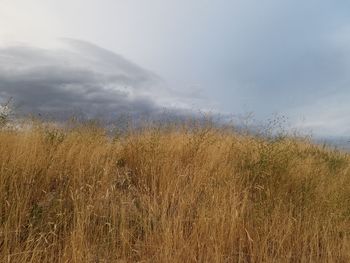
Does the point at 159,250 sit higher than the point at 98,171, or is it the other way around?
the point at 98,171

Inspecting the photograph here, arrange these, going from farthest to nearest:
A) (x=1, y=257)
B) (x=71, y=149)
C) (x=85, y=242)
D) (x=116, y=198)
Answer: (x=71, y=149) → (x=116, y=198) → (x=85, y=242) → (x=1, y=257)

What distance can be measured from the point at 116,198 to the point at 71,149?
1267 millimetres

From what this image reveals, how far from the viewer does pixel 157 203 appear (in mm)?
5234

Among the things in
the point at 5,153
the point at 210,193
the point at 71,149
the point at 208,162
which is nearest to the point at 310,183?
the point at 208,162

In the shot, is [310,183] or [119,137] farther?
A: [119,137]

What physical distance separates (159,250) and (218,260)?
562mm

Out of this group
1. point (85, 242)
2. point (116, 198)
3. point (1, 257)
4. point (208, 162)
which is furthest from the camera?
point (208, 162)

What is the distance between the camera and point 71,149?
605 centimetres

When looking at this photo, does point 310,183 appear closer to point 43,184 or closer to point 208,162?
point 208,162

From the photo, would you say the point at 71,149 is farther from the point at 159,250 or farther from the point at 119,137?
the point at 159,250

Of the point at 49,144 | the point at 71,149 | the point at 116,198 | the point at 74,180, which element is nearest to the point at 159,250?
the point at 116,198

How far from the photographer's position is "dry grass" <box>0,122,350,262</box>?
13.7ft

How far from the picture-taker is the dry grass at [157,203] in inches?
164

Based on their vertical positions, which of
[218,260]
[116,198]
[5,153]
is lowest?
[218,260]
